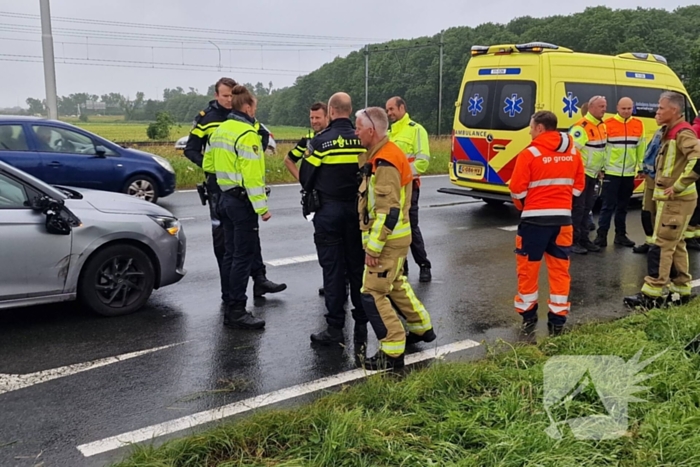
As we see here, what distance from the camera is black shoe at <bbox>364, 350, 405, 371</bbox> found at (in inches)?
176

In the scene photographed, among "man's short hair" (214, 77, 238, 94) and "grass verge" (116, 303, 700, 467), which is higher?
"man's short hair" (214, 77, 238, 94)

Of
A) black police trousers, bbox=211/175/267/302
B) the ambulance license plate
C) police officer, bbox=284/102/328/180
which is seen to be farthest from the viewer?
the ambulance license plate

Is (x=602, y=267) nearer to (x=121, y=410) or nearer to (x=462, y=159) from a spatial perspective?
(x=462, y=159)

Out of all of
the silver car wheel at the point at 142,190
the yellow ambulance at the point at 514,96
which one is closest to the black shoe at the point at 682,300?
the yellow ambulance at the point at 514,96

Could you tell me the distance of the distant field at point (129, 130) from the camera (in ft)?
140

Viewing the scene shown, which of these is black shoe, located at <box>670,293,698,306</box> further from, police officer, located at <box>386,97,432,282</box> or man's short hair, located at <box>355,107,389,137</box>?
man's short hair, located at <box>355,107,389,137</box>

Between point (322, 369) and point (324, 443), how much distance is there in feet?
4.71

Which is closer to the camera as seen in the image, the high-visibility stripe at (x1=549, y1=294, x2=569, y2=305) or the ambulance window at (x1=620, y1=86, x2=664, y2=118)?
the high-visibility stripe at (x1=549, y1=294, x2=569, y2=305)

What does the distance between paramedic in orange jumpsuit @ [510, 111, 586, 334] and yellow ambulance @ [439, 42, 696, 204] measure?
16.9ft

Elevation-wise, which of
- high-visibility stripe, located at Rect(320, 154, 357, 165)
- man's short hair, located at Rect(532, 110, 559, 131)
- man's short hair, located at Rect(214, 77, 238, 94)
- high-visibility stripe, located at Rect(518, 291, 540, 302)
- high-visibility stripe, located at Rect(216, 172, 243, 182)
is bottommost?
high-visibility stripe, located at Rect(518, 291, 540, 302)

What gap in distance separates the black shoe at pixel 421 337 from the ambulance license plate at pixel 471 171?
612 centimetres

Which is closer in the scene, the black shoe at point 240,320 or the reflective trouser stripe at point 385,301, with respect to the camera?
the reflective trouser stripe at point 385,301

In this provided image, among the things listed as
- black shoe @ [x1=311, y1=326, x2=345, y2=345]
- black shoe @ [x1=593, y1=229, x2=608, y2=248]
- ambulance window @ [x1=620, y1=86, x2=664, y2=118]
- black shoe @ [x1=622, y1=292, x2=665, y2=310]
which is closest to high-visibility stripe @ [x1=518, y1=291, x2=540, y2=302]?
black shoe @ [x1=622, y1=292, x2=665, y2=310]

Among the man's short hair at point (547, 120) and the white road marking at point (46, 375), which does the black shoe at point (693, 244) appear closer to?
the man's short hair at point (547, 120)
